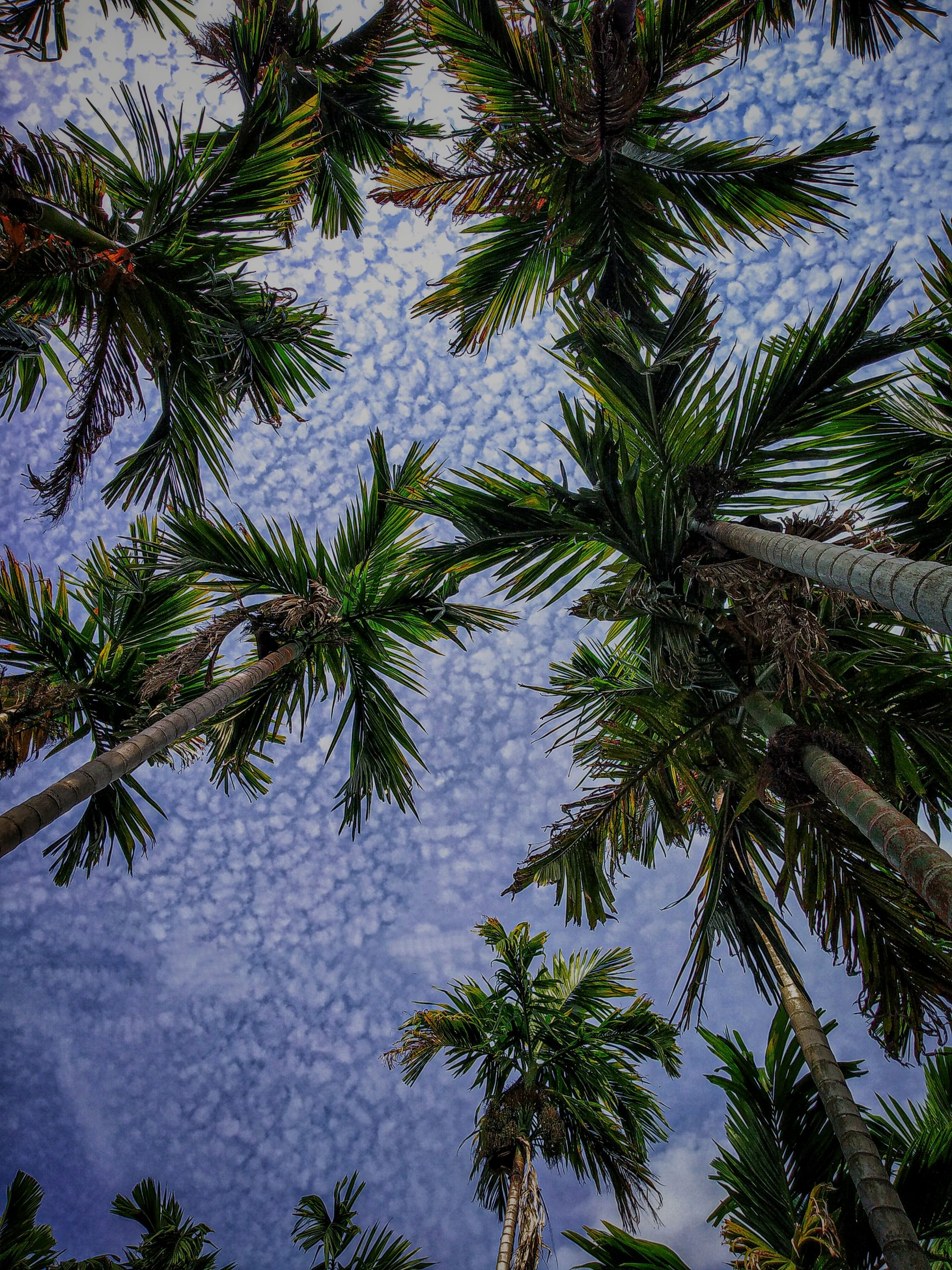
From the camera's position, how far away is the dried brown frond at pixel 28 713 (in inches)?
164

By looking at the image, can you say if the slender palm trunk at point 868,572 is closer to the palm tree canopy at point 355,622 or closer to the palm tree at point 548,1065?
the palm tree canopy at point 355,622

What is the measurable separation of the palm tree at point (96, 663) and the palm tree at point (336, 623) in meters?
0.11

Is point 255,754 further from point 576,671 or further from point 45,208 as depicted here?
point 45,208

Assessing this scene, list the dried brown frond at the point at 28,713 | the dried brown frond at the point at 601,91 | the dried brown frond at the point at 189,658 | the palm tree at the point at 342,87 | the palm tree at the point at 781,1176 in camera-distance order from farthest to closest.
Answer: the palm tree at the point at 342,87, the dried brown frond at the point at 28,713, the dried brown frond at the point at 189,658, the dried brown frond at the point at 601,91, the palm tree at the point at 781,1176

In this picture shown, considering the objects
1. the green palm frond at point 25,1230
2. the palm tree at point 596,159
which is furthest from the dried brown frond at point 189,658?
the green palm frond at point 25,1230

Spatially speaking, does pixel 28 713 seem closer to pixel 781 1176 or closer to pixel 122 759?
pixel 122 759

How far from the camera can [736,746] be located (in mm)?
3686

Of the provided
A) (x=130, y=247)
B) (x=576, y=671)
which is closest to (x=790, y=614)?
(x=576, y=671)

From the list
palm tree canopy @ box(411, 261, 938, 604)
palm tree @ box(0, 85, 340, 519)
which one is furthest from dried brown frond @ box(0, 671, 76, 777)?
palm tree canopy @ box(411, 261, 938, 604)

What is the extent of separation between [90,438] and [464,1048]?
20.8 feet

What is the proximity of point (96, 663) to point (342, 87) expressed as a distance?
23.7 feet

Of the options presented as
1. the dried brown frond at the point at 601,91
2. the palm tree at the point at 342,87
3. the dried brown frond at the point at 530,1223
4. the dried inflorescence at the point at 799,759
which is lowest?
the dried brown frond at the point at 530,1223

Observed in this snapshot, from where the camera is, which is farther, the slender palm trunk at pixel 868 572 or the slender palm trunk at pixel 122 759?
the slender palm trunk at pixel 122 759

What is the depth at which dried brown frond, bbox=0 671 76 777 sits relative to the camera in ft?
13.7
